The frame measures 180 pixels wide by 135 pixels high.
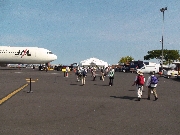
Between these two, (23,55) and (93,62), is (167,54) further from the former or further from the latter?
(23,55)

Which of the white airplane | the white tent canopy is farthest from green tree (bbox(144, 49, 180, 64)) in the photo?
the white airplane

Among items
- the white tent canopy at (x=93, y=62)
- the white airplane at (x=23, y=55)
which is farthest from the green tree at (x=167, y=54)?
the white airplane at (x=23, y=55)

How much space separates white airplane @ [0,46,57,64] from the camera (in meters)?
56.7

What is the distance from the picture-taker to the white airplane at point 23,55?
186 ft

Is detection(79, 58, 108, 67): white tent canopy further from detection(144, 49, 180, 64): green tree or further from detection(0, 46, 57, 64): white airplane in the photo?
detection(0, 46, 57, 64): white airplane

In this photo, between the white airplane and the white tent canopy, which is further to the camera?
the white tent canopy

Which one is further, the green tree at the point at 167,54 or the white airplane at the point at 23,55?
the green tree at the point at 167,54

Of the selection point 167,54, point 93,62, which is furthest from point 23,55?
point 167,54

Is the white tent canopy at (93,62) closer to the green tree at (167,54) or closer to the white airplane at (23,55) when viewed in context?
the green tree at (167,54)

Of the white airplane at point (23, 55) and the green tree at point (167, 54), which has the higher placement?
the green tree at point (167, 54)

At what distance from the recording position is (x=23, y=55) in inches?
2232

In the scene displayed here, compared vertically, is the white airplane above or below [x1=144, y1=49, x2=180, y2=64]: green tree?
below

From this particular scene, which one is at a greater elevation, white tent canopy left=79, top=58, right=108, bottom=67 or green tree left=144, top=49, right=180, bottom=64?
green tree left=144, top=49, right=180, bottom=64

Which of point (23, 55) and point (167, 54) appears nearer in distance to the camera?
point (23, 55)
